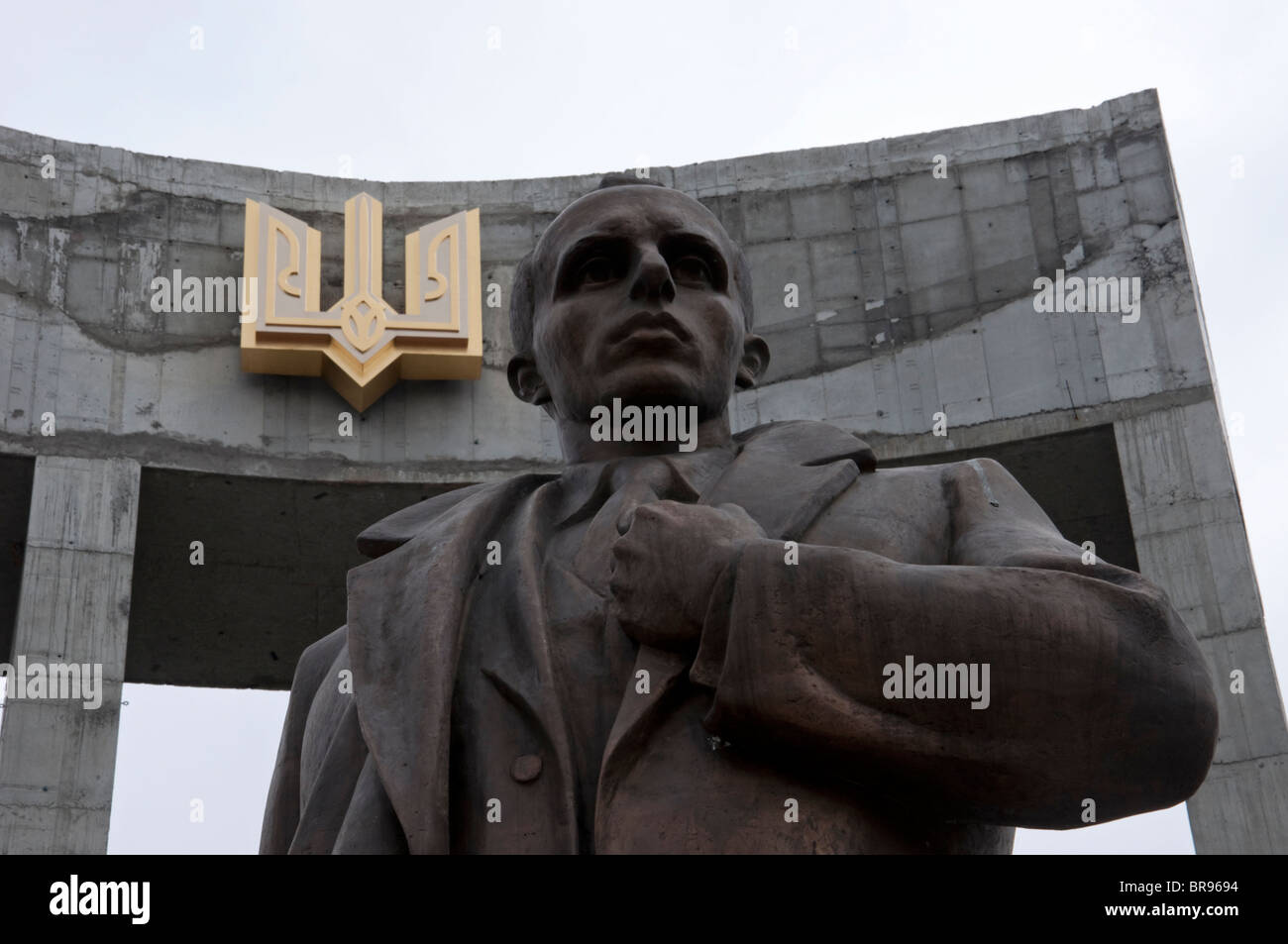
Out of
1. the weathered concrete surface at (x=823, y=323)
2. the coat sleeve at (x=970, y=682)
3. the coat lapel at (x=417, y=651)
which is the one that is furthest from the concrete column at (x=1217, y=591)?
the coat sleeve at (x=970, y=682)

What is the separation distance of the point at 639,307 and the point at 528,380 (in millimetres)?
470

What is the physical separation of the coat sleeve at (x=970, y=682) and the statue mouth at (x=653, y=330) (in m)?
0.82

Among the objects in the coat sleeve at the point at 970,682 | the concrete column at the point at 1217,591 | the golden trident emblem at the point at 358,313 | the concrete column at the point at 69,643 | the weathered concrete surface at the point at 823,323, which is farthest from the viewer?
the golden trident emblem at the point at 358,313

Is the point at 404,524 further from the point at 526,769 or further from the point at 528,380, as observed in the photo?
the point at 526,769

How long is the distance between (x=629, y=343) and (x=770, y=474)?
1.31ft

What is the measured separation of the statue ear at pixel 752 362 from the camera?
3646 mm

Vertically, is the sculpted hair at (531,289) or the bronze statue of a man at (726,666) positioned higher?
the sculpted hair at (531,289)

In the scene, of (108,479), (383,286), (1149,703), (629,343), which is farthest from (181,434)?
(1149,703)

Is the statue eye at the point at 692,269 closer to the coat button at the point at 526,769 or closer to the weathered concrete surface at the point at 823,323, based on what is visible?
the coat button at the point at 526,769

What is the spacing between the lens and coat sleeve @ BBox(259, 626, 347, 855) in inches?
129

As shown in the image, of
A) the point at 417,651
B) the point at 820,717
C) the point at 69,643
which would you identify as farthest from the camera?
the point at 69,643

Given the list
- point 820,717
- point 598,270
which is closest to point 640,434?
point 598,270

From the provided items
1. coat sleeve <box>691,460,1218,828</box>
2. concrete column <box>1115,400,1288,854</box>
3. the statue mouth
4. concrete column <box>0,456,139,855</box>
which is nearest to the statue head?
the statue mouth

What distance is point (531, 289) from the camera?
3.71m
